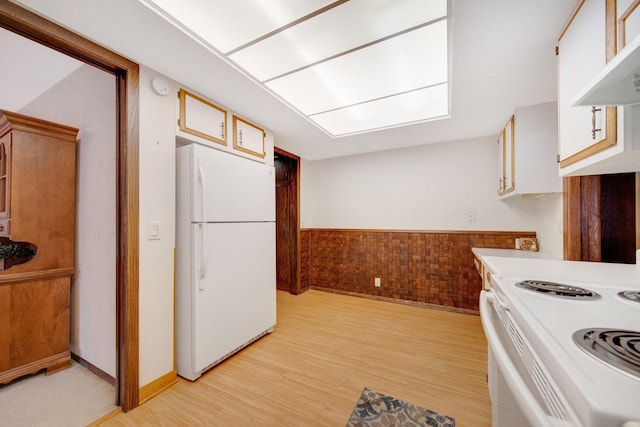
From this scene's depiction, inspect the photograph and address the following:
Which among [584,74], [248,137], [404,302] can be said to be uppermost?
[248,137]

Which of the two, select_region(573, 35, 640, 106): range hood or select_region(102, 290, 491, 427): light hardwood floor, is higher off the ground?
select_region(573, 35, 640, 106): range hood

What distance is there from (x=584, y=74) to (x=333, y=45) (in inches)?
49.9

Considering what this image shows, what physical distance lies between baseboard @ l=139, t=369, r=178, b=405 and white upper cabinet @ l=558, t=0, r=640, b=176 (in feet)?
8.55

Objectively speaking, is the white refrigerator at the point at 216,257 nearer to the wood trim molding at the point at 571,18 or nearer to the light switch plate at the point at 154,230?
the light switch plate at the point at 154,230

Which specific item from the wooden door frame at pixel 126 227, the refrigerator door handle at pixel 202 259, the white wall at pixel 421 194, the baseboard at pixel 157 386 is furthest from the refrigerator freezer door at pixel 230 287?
the white wall at pixel 421 194

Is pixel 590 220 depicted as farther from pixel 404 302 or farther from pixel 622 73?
pixel 404 302

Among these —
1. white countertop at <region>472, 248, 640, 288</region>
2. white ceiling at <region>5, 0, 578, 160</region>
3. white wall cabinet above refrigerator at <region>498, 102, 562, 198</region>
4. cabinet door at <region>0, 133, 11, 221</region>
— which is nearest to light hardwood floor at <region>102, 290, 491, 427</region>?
white countertop at <region>472, 248, 640, 288</region>

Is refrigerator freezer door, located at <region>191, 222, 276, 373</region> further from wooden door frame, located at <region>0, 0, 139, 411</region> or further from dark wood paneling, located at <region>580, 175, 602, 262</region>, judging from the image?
dark wood paneling, located at <region>580, 175, 602, 262</region>

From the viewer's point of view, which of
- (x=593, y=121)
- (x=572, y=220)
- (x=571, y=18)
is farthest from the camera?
(x=572, y=220)

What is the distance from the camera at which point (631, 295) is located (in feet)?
2.85

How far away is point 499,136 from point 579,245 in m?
1.75

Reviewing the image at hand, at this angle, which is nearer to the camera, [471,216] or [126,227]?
[126,227]

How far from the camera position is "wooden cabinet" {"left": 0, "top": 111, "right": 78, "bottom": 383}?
1786 mm

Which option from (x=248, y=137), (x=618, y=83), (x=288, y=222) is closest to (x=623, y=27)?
(x=618, y=83)
